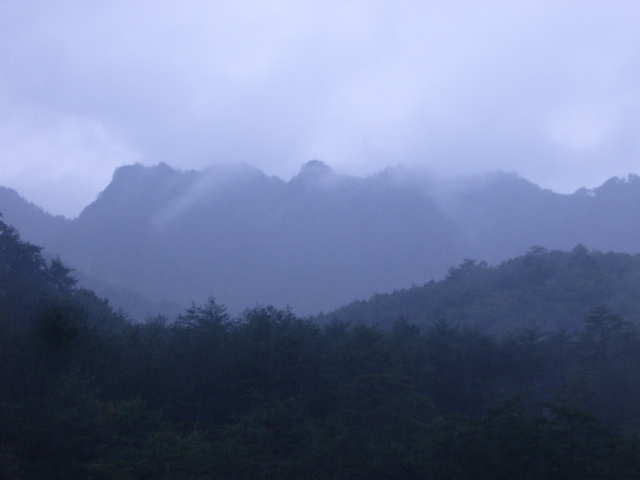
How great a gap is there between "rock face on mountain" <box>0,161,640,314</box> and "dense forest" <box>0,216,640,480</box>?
38.1m

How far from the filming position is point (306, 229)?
245 feet

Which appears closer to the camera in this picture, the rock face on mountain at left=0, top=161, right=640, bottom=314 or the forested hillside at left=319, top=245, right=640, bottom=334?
the forested hillside at left=319, top=245, right=640, bottom=334

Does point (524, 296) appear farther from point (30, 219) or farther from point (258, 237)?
point (30, 219)

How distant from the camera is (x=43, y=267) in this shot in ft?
110

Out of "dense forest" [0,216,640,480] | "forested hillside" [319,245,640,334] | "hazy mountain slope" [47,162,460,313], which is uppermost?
"hazy mountain slope" [47,162,460,313]

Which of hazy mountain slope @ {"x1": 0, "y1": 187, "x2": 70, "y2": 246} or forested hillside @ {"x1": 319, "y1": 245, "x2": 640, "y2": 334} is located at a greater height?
hazy mountain slope @ {"x1": 0, "y1": 187, "x2": 70, "y2": 246}

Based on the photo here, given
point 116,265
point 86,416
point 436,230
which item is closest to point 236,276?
point 116,265

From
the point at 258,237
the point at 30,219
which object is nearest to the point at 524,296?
the point at 258,237

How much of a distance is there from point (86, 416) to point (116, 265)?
6089 cm

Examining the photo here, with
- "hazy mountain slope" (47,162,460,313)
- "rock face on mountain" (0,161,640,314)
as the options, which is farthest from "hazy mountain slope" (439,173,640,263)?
"hazy mountain slope" (47,162,460,313)

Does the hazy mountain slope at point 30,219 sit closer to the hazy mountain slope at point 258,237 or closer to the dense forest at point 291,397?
the hazy mountain slope at point 258,237

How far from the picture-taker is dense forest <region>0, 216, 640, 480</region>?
1106 cm

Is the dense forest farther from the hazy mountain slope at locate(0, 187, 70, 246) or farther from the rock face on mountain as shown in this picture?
the hazy mountain slope at locate(0, 187, 70, 246)

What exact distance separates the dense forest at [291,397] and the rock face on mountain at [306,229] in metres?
38.1
